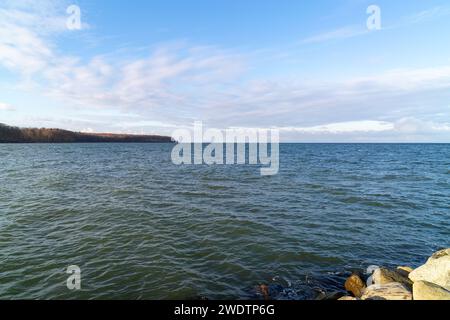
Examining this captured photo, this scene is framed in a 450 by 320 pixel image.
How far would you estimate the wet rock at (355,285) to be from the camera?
986 centimetres

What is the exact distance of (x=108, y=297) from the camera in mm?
9359

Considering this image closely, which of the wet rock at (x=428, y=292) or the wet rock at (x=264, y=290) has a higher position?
the wet rock at (x=428, y=292)

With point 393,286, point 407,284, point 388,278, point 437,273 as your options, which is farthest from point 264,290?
point 437,273

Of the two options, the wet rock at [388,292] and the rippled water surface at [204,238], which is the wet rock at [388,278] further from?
the rippled water surface at [204,238]

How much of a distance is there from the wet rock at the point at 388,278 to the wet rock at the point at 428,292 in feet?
4.76

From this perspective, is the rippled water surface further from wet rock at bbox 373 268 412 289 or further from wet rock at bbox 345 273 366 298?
wet rock at bbox 373 268 412 289

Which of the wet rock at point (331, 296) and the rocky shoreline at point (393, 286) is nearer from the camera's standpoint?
the rocky shoreline at point (393, 286)

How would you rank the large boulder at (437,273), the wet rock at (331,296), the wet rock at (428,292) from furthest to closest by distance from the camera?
the wet rock at (331,296), the large boulder at (437,273), the wet rock at (428,292)

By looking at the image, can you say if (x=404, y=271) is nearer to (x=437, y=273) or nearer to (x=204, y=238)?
(x=437, y=273)

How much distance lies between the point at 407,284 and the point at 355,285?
5.56ft

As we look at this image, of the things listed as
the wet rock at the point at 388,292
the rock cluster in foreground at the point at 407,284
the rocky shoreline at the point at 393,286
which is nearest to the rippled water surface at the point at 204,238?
the rocky shoreline at the point at 393,286

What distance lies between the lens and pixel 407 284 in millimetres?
9531
